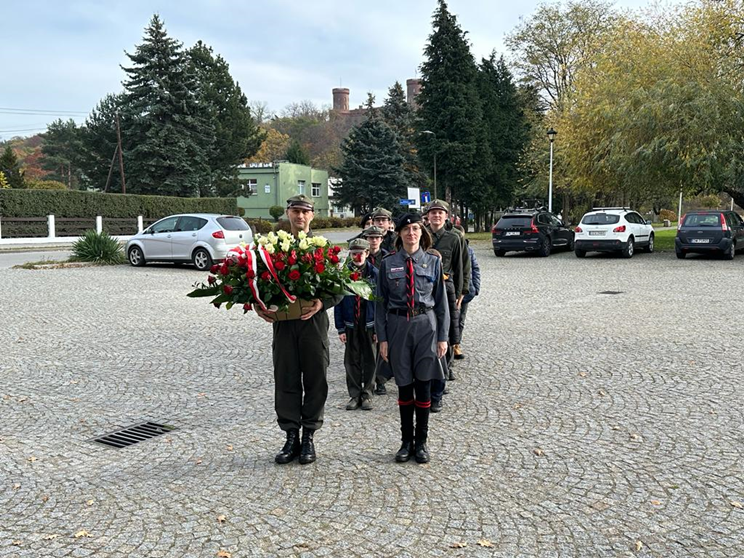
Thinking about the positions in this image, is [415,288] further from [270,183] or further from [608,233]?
[270,183]

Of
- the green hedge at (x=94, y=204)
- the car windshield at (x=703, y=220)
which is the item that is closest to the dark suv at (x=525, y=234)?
the car windshield at (x=703, y=220)

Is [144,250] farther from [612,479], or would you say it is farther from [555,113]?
[555,113]

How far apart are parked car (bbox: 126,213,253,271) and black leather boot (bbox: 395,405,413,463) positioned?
15.2 meters

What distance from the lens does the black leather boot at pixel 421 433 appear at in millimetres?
4711

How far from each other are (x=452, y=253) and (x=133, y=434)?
3.58 m

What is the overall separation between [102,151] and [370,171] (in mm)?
22361

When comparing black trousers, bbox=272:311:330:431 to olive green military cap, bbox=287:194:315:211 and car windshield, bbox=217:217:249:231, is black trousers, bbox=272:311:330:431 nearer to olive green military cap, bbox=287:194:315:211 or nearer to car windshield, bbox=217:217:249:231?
olive green military cap, bbox=287:194:315:211

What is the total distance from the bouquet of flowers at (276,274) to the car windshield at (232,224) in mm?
15932

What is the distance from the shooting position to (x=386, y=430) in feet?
18.0

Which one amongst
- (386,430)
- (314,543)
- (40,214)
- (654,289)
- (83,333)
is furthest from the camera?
(40,214)

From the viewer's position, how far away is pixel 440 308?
4824mm

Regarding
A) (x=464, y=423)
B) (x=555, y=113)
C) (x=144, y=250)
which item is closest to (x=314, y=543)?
(x=464, y=423)

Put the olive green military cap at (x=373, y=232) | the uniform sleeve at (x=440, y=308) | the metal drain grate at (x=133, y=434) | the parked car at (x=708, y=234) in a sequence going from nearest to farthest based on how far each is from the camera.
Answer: the uniform sleeve at (x=440, y=308)
the metal drain grate at (x=133, y=434)
the olive green military cap at (x=373, y=232)
the parked car at (x=708, y=234)

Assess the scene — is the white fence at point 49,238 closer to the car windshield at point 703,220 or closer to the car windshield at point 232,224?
the car windshield at point 232,224
